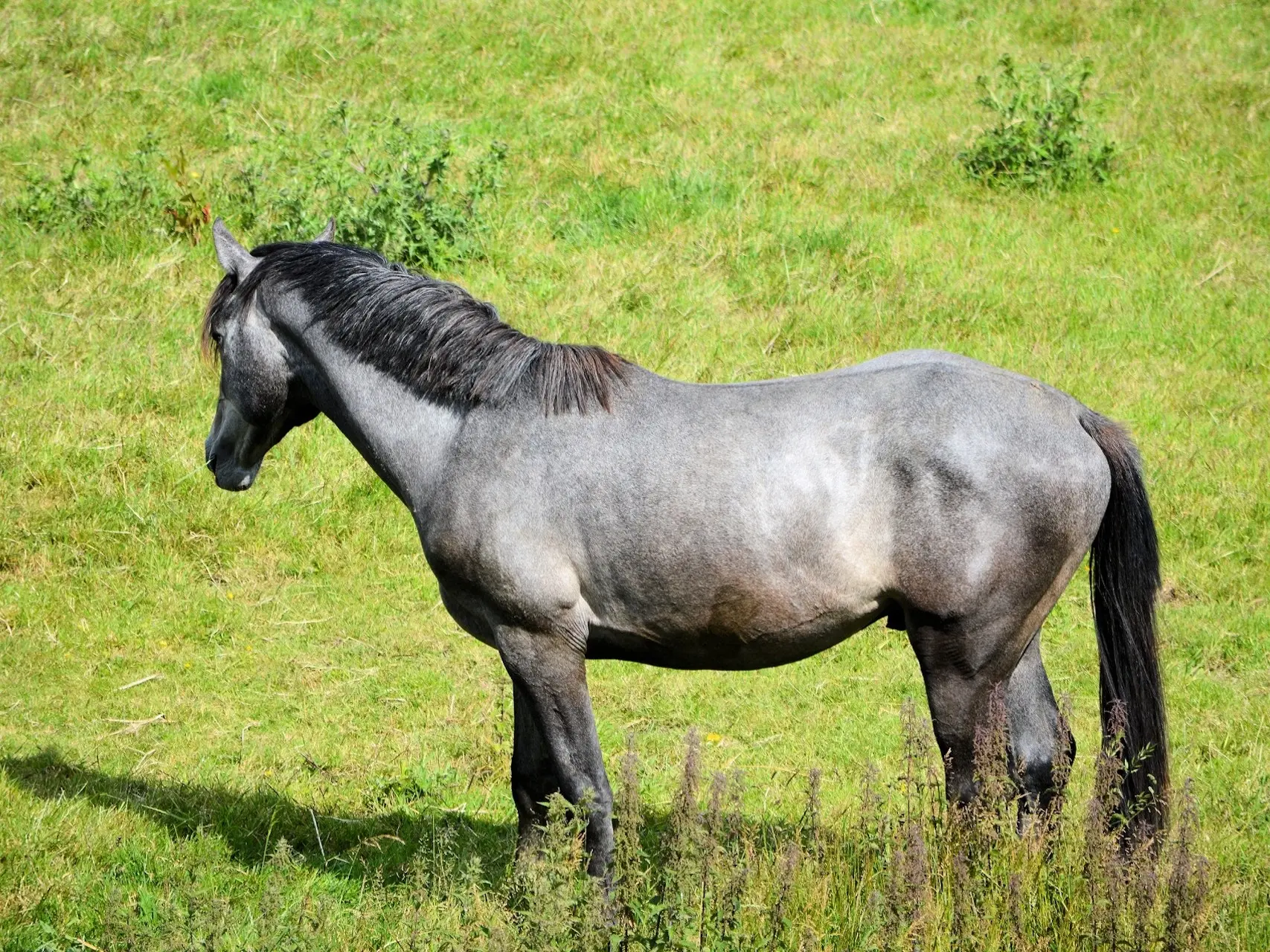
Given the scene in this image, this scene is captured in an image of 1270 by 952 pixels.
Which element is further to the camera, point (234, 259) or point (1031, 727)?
point (234, 259)

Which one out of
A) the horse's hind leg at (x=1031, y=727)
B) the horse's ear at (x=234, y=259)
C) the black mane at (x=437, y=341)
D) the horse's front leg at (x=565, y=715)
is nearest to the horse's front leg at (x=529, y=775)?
the horse's front leg at (x=565, y=715)

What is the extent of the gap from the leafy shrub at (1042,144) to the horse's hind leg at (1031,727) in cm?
690

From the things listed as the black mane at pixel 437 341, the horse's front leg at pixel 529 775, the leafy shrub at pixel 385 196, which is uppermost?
the black mane at pixel 437 341

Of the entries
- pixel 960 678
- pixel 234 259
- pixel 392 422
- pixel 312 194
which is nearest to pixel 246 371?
pixel 234 259

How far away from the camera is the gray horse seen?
4219 mm

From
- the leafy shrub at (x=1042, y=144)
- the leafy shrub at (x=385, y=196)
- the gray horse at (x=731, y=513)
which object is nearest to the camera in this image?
the gray horse at (x=731, y=513)

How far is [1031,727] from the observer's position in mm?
4766

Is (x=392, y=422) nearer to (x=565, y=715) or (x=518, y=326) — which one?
(x=565, y=715)

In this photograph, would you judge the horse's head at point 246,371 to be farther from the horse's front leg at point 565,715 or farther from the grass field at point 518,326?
the grass field at point 518,326

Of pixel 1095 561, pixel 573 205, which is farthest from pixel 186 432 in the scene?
pixel 1095 561

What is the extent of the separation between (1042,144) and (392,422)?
777cm

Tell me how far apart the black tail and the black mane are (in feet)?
5.60

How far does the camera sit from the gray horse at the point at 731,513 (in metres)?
4.22

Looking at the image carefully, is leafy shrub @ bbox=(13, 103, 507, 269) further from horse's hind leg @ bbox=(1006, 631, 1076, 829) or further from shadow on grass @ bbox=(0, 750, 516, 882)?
horse's hind leg @ bbox=(1006, 631, 1076, 829)
